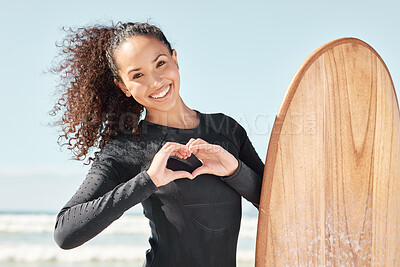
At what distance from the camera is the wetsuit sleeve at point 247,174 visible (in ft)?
5.24

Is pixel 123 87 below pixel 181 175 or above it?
above

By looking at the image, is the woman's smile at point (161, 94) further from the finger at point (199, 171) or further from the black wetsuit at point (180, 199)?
the finger at point (199, 171)

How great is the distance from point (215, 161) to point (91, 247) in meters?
7.87

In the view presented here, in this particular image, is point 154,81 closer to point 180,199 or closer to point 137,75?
point 137,75

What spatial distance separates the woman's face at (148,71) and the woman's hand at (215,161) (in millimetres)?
248

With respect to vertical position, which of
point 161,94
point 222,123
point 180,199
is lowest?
point 180,199

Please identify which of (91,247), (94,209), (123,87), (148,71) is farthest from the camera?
(91,247)

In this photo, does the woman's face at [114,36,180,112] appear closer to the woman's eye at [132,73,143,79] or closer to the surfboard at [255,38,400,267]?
the woman's eye at [132,73,143,79]

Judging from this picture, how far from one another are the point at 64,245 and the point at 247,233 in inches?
394

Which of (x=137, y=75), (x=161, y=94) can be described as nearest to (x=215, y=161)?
(x=161, y=94)

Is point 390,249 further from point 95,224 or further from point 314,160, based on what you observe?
point 95,224

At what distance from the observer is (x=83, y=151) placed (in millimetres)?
1839

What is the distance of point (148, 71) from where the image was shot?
1600mm

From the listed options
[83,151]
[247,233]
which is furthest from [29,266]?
[83,151]
